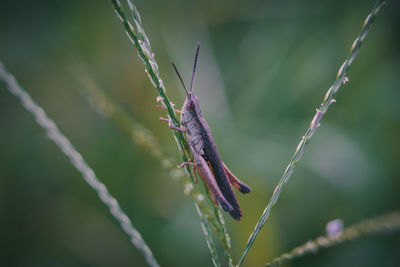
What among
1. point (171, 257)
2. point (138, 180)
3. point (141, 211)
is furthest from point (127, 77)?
point (171, 257)

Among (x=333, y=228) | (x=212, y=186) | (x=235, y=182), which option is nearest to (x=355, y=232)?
(x=333, y=228)

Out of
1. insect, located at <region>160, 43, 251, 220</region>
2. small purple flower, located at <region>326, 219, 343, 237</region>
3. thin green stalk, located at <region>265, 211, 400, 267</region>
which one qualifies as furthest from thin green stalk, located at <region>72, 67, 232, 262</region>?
insect, located at <region>160, 43, 251, 220</region>

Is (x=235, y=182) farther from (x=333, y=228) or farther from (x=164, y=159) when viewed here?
(x=164, y=159)

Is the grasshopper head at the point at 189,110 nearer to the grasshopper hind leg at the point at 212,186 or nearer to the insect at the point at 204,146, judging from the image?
the insect at the point at 204,146

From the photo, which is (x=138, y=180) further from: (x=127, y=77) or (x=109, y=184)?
(x=127, y=77)

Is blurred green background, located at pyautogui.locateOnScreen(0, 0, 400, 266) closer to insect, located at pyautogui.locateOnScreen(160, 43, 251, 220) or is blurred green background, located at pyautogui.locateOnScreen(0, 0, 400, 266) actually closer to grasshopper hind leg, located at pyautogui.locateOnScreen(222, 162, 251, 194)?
grasshopper hind leg, located at pyautogui.locateOnScreen(222, 162, 251, 194)

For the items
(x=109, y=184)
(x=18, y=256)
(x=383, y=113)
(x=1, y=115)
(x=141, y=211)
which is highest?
(x=383, y=113)

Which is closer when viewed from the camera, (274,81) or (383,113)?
(383,113)

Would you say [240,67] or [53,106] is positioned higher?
[240,67]

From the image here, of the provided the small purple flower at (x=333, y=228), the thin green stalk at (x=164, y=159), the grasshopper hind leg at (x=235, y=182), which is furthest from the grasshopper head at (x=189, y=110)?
the small purple flower at (x=333, y=228)
